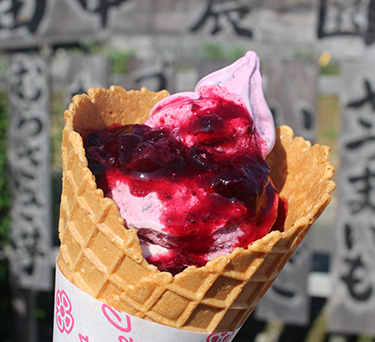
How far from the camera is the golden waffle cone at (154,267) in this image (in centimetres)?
92

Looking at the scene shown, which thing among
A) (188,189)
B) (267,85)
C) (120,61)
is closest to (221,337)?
(188,189)

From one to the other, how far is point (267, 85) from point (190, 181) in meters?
2.04

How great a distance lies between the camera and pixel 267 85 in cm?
288

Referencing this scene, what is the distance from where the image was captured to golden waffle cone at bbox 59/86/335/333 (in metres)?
0.92

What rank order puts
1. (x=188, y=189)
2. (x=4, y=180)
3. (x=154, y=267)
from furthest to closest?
(x=4, y=180) → (x=188, y=189) → (x=154, y=267)

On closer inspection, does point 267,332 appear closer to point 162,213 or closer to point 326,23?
point 326,23

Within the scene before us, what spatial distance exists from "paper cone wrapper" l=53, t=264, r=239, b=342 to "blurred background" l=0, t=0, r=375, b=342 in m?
2.03

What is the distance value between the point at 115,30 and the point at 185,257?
2.43 metres

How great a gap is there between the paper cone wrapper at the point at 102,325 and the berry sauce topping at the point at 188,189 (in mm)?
157

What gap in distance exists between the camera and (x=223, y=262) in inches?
35.4

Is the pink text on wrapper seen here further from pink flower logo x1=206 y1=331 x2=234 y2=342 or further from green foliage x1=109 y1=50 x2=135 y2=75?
green foliage x1=109 y1=50 x2=135 y2=75

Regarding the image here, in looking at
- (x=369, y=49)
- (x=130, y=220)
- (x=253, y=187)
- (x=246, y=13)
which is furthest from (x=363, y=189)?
(x=130, y=220)

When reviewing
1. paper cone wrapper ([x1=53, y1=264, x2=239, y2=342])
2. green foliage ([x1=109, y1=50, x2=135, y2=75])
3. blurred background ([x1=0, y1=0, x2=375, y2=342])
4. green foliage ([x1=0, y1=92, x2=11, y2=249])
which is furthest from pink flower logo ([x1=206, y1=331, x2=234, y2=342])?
green foliage ([x1=109, y1=50, x2=135, y2=75])

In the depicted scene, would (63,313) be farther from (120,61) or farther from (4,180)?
(120,61)
